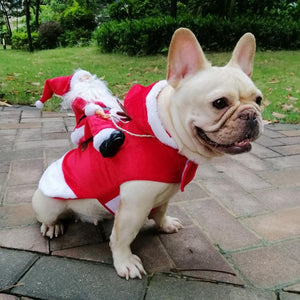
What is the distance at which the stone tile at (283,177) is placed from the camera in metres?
2.76

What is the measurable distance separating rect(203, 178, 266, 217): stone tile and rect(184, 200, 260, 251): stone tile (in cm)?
9

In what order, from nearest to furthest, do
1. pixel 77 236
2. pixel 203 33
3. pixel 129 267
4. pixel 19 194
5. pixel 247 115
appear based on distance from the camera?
1. pixel 247 115
2. pixel 129 267
3. pixel 77 236
4. pixel 19 194
5. pixel 203 33

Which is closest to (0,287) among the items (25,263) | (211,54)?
(25,263)

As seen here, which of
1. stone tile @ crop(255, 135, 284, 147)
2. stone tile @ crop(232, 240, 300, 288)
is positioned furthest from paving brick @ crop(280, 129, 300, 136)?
stone tile @ crop(232, 240, 300, 288)

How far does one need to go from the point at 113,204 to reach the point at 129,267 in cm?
31

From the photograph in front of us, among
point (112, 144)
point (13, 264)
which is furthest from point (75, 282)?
point (112, 144)

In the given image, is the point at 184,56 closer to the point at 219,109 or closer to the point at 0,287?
the point at 219,109

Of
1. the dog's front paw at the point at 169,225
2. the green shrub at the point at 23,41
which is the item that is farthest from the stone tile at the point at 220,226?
the green shrub at the point at 23,41

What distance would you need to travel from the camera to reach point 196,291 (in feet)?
5.15

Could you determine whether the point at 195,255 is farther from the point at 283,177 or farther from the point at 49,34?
the point at 49,34

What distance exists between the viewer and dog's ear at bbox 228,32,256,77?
5.33ft

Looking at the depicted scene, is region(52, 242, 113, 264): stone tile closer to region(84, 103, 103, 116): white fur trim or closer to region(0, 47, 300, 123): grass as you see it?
region(84, 103, 103, 116): white fur trim

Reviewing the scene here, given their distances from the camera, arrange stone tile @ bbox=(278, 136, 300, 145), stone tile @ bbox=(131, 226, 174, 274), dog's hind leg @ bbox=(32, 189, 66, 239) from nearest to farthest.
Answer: stone tile @ bbox=(131, 226, 174, 274) → dog's hind leg @ bbox=(32, 189, 66, 239) → stone tile @ bbox=(278, 136, 300, 145)

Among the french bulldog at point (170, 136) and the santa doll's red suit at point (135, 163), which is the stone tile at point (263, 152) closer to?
the french bulldog at point (170, 136)
